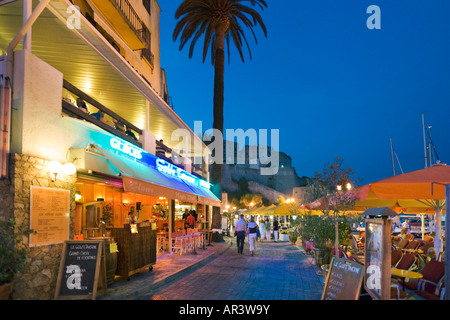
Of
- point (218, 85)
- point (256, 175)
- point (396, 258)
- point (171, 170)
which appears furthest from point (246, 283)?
point (256, 175)

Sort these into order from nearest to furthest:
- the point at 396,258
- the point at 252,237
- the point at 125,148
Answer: the point at 396,258 → the point at 125,148 → the point at 252,237

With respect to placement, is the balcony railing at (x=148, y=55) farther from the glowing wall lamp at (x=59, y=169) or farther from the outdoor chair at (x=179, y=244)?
the glowing wall lamp at (x=59, y=169)

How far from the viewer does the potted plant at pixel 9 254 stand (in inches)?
235

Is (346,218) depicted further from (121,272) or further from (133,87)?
(133,87)

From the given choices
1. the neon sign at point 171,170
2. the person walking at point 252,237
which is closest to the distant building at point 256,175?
the person walking at point 252,237

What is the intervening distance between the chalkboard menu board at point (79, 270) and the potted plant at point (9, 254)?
0.88 metres

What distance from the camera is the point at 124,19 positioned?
15.4 metres

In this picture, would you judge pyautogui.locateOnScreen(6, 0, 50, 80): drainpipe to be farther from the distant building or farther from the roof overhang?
the distant building

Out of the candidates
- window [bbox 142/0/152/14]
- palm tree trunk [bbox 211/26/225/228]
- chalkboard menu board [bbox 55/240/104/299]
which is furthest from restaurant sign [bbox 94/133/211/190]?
window [bbox 142/0/152/14]

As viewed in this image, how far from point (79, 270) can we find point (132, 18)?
43.4 ft

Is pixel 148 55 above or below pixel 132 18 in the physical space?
below

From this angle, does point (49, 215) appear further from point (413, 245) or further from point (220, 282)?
point (413, 245)

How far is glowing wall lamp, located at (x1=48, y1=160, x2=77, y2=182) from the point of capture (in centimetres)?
732
